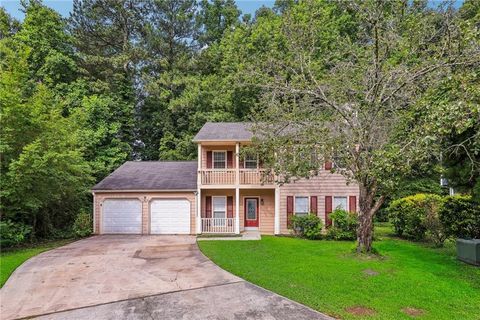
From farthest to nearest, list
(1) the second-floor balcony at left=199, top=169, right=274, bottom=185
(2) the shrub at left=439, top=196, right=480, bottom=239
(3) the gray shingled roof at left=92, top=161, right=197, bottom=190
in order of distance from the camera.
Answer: (3) the gray shingled roof at left=92, top=161, right=197, bottom=190 → (1) the second-floor balcony at left=199, top=169, right=274, bottom=185 → (2) the shrub at left=439, top=196, right=480, bottom=239

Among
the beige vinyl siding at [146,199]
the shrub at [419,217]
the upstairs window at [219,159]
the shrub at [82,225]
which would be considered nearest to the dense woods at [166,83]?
the shrub at [82,225]

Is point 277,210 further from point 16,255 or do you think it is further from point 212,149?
point 16,255

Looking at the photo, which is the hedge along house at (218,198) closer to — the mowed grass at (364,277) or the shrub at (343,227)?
Answer: the shrub at (343,227)

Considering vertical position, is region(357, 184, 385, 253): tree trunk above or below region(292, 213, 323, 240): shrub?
above

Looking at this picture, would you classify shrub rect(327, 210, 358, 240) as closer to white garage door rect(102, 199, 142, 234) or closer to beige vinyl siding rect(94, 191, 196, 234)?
beige vinyl siding rect(94, 191, 196, 234)

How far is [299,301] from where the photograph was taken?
621 centimetres

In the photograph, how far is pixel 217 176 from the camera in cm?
1569

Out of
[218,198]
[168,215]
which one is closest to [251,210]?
[218,198]

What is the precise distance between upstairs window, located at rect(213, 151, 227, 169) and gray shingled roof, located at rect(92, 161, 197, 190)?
4.89ft

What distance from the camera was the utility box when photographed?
895cm

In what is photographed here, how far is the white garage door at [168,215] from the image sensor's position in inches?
626

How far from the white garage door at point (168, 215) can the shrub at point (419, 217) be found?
35.3 ft

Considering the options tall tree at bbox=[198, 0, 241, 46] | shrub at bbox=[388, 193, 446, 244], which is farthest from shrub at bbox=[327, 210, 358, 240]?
tall tree at bbox=[198, 0, 241, 46]

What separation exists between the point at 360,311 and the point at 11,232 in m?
13.0
